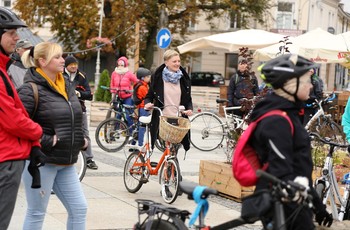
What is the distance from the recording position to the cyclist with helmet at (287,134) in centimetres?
449

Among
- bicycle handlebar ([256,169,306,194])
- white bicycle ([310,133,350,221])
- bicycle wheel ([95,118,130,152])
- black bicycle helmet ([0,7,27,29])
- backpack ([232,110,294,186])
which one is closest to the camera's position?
bicycle handlebar ([256,169,306,194])

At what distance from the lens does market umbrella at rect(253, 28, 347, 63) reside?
2214cm

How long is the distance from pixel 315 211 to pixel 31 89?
2.27 metres

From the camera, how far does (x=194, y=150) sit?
54.0 feet

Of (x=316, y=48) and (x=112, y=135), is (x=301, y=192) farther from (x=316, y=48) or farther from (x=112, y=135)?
(x=316, y=48)

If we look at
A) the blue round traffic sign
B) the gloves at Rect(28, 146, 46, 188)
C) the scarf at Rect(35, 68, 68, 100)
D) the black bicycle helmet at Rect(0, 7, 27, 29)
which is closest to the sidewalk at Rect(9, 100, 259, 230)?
the scarf at Rect(35, 68, 68, 100)

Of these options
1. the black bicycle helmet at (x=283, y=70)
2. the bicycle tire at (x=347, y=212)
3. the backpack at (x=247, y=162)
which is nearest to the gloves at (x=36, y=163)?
the backpack at (x=247, y=162)

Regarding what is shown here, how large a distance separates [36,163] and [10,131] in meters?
0.36

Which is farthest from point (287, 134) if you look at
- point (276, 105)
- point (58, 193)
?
point (58, 193)

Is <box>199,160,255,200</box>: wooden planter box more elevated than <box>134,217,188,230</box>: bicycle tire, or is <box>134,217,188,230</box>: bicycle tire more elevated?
<box>134,217,188,230</box>: bicycle tire

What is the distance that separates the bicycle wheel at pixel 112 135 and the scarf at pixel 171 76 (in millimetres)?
5522

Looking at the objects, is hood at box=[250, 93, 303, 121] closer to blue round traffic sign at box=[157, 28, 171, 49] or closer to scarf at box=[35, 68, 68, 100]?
scarf at box=[35, 68, 68, 100]

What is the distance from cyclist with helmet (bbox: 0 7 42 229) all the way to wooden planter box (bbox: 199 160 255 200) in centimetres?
459

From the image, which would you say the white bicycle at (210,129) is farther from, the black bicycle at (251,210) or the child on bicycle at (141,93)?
the black bicycle at (251,210)
